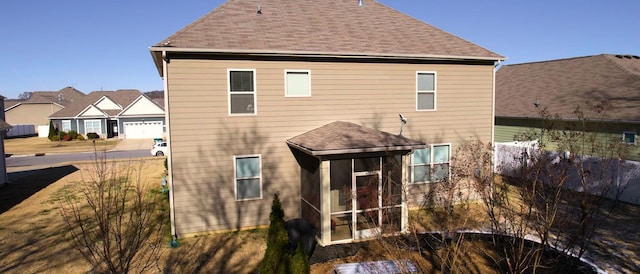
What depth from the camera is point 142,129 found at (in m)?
43.2

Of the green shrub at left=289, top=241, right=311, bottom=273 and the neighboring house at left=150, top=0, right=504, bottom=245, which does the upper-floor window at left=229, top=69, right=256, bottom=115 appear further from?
the green shrub at left=289, top=241, right=311, bottom=273

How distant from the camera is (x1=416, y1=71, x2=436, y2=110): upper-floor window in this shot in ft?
43.8

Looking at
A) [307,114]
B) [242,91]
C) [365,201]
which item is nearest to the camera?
[365,201]

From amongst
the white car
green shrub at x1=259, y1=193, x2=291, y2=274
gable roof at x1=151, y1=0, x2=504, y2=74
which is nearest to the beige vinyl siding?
gable roof at x1=151, y1=0, x2=504, y2=74

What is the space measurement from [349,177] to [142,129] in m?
37.6

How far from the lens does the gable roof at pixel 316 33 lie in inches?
444

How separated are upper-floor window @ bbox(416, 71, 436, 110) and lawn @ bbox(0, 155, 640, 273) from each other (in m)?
3.72

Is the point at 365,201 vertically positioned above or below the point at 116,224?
below

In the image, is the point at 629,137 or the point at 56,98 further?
the point at 56,98

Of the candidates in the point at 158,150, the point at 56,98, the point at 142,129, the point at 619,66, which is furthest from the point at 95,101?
the point at 619,66

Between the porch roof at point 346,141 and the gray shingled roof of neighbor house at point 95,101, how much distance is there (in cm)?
4016

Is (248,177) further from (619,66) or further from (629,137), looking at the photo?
(619,66)

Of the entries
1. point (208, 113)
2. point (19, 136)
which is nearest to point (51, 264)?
point (208, 113)

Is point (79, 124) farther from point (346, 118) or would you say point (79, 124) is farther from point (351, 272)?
point (351, 272)
